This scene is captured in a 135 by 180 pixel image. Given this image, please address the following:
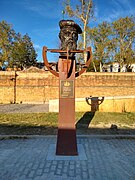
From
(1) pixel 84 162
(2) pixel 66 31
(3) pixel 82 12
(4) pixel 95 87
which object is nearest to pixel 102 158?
(1) pixel 84 162

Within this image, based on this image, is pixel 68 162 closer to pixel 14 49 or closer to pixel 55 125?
pixel 55 125

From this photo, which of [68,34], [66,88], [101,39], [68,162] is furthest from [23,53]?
[68,162]

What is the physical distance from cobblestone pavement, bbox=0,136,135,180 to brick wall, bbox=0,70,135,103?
44.9 ft

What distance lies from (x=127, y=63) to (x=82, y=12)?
1076 centimetres

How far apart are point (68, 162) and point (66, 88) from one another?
1723 millimetres

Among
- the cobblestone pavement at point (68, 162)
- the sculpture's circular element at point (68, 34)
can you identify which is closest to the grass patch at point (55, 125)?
the cobblestone pavement at point (68, 162)

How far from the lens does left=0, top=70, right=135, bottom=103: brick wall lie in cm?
1947

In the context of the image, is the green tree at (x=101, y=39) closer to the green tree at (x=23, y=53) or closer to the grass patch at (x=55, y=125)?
the green tree at (x=23, y=53)

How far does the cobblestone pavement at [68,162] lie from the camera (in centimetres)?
380

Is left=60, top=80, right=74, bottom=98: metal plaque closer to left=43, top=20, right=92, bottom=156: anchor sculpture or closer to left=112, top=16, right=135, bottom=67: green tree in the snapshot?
left=43, top=20, right=92, bottom=156: anchor sculpture

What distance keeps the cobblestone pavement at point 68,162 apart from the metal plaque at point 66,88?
58.7 inches

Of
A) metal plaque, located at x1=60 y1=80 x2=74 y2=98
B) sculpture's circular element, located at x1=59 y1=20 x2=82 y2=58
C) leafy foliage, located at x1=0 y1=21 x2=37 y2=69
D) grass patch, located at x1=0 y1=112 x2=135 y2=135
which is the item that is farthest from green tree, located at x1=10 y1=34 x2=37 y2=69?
metal plaque, located at x1=60 y1=80 x2=74 y2=98

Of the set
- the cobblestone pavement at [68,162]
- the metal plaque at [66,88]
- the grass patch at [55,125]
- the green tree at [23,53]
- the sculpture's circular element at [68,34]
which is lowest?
the cobblestone pavement at [68,162]

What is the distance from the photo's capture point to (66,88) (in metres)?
4.80
